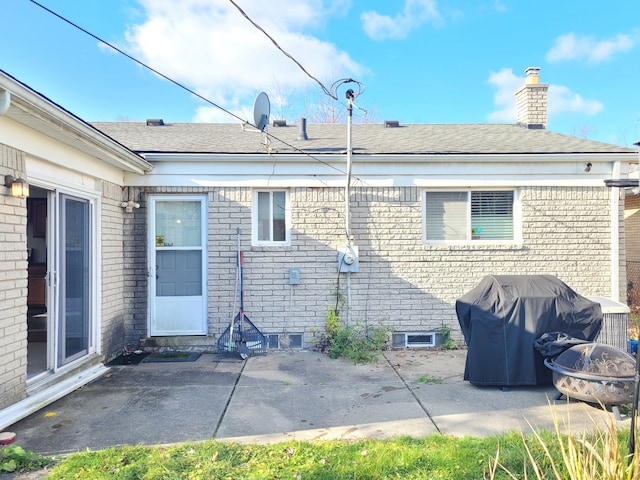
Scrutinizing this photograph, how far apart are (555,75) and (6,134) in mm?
9850

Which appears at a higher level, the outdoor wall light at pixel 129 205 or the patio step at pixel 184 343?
the outdoor wall light at pixel 129 205

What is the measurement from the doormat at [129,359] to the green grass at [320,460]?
2.94 meters

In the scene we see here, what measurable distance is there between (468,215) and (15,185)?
6.37 metres

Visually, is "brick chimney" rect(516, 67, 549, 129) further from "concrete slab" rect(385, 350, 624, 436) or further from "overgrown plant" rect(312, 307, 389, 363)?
"concrete slab" rect(385, 350, 624, 436)

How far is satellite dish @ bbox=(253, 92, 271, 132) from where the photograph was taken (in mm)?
6676

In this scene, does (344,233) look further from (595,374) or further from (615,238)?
(615,238)

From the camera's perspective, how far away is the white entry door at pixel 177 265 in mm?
6863

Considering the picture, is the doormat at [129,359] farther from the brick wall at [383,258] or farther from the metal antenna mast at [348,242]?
the metal antenna mast at [348,242]

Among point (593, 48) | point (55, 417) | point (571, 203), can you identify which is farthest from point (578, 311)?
point (593, 48)

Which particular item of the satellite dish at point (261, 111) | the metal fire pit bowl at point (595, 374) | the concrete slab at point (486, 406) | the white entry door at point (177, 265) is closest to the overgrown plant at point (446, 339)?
the concrete slab at point (486, 406)

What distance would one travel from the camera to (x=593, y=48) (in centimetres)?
1359

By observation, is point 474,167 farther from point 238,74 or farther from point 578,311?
point 238,74

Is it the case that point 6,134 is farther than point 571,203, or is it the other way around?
point 571,203

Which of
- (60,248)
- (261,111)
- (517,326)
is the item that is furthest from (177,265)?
(517,326)
